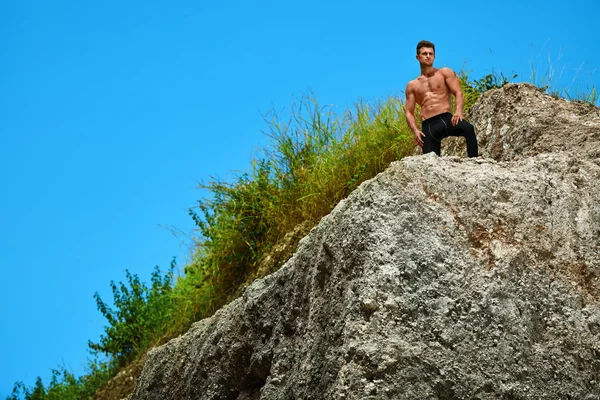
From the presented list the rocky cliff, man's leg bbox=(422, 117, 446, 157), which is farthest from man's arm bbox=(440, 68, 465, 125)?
the rocky cliff

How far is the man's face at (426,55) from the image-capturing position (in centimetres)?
604

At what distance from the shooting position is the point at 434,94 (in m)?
5.97

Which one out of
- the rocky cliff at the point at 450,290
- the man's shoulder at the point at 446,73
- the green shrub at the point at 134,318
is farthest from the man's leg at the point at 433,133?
the green shrub at the point at 134,318

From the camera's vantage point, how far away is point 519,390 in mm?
3771

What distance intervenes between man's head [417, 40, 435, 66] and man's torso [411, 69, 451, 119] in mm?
96

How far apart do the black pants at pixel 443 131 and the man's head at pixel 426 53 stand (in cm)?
43

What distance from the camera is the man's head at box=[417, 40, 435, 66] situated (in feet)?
19.8

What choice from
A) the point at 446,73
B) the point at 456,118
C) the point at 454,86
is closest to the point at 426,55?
the point at 446,73

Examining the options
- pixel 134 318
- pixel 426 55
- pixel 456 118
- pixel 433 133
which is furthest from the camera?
pixel 134 318

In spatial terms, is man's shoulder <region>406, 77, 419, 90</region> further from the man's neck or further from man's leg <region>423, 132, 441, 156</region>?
man's leg <region>423, 132, 441, 156</region>

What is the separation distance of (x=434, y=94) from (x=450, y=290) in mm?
2514

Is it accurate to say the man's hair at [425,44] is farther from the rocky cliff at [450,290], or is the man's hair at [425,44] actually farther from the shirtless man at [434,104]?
the rocky cliff at [450,290]

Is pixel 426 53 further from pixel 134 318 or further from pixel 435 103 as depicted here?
pixel 134 318

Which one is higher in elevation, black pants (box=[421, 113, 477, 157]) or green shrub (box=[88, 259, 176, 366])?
green shrub (box=[88, 259, 176, 366])
